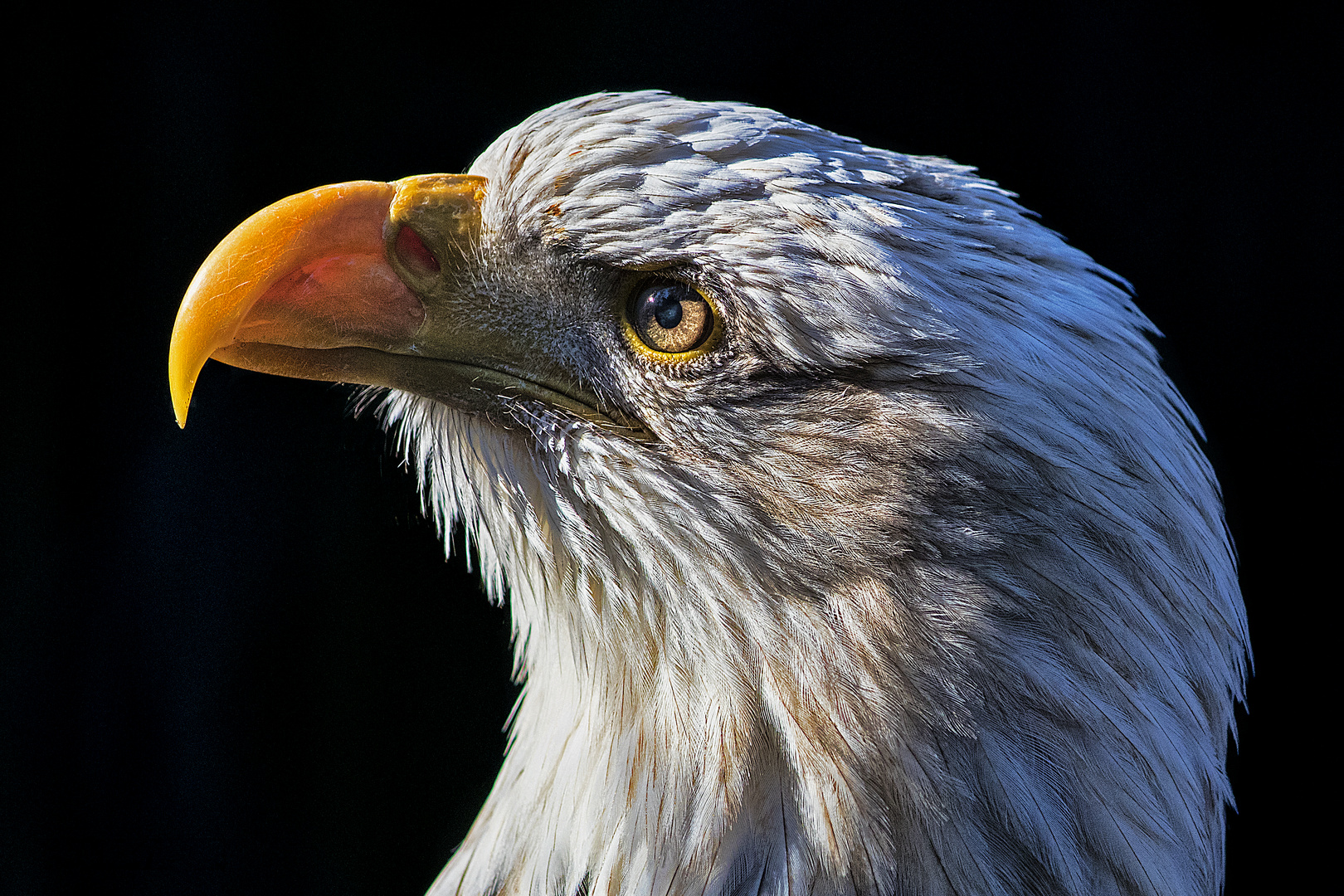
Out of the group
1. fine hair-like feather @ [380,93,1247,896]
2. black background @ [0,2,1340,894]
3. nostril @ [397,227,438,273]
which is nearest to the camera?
fine hair-like feather @ [380,93,1247,896]

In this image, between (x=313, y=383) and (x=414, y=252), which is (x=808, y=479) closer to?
(x=414, y=252)

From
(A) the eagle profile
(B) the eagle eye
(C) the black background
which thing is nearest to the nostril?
(A) the eagle profile

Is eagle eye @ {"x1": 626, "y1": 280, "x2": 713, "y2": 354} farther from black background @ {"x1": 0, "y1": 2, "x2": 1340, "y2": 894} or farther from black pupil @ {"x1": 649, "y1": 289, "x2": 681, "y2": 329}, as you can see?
black background @ {"x1": 0, "y1": 2, "x2": 1340, "y2": 894}

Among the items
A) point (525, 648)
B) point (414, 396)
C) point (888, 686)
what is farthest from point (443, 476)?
point (888, 686)

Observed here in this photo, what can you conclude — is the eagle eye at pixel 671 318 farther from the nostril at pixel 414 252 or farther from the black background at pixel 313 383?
the black background at pixel 313 383

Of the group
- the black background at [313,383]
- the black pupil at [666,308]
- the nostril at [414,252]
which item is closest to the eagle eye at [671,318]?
the black pupil at [666,308]

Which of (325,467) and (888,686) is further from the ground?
(888,686)

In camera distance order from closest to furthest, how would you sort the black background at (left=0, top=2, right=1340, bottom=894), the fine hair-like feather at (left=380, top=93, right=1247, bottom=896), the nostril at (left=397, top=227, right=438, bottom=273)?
the fine hair-like feather at (left=380, top=93, right=1247, bottom=896) < the nostril at (left=397, top=227, right=438, bottom=273) < the black background at (left=0, top=2, right=1340, bottom=894)

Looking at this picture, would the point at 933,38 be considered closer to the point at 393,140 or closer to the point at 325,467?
the point at 393,140
